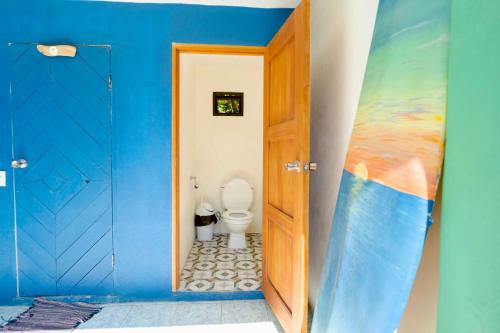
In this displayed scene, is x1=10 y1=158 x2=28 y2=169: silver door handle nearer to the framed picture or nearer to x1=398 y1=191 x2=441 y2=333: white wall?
the framed picture

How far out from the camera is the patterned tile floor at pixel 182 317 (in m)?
1.97

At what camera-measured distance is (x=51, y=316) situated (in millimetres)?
2074

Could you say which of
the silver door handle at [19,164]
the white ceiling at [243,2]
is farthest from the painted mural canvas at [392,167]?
the silver door handle at [19,164]

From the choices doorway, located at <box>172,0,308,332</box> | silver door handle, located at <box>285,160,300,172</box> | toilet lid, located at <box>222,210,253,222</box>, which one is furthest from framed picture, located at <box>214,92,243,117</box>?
silver door handle, located at <box>285,160,300,172</box>

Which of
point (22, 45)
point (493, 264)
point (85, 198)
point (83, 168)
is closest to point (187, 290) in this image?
point (85, 198)

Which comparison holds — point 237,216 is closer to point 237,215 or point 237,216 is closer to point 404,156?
point 237,215

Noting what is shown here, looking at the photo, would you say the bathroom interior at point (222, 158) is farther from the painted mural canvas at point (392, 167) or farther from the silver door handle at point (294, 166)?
the painted mural canvas at point (392, 167)

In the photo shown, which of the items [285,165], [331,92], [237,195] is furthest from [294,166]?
[237,195]

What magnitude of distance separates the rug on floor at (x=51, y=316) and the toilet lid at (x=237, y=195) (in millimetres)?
1925

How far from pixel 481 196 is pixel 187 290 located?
2.26 m

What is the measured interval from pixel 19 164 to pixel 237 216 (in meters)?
2.20

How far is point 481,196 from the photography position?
2.16 feet

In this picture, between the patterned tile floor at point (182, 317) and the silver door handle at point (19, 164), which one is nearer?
the patterned tile floor at point (182, 317)

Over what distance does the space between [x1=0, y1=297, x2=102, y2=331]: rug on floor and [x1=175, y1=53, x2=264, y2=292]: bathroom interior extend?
3.72 feet
